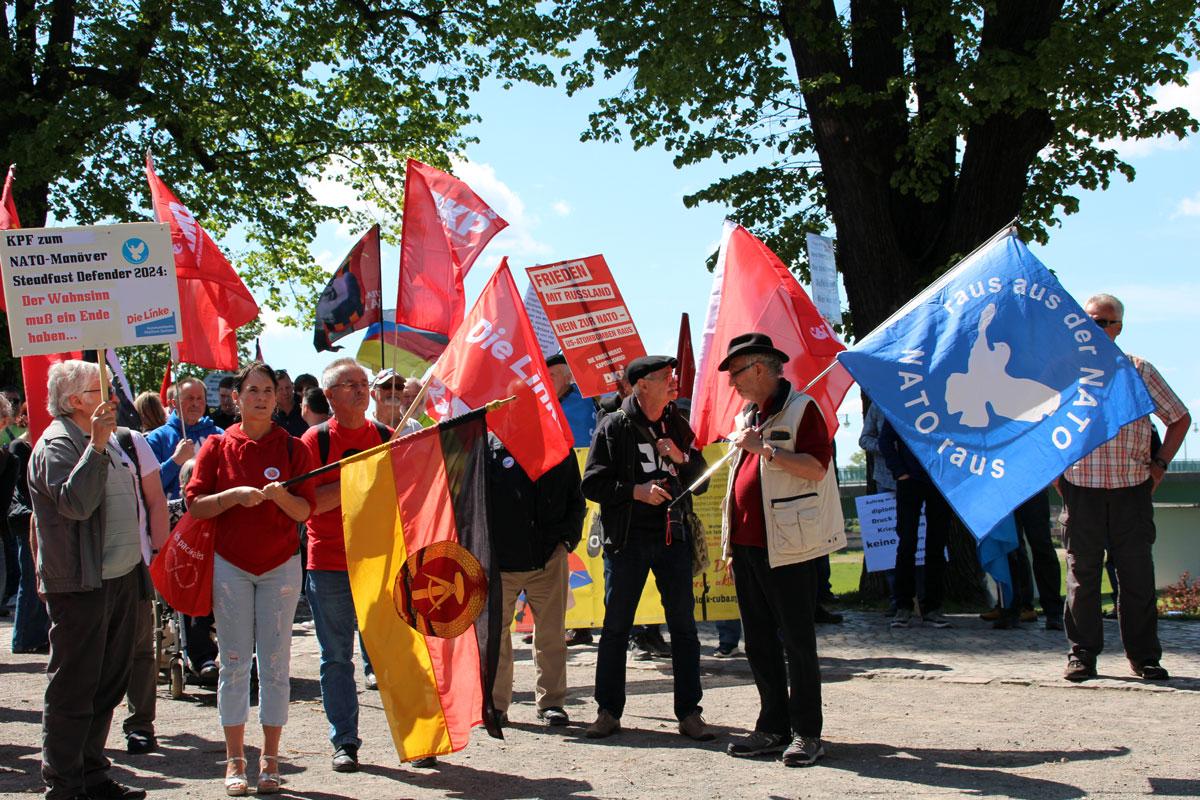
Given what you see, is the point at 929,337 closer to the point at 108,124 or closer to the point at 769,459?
the point at 769,459

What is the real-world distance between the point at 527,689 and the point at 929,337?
3.96 metres

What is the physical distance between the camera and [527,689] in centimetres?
885

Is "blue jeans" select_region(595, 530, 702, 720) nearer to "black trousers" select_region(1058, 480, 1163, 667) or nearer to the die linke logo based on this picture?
the die linke logo

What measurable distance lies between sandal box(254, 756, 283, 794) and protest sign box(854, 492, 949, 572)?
680 cm

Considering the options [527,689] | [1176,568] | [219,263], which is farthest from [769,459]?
[1176,568]

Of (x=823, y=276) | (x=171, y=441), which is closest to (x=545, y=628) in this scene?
(x=171, y=441)

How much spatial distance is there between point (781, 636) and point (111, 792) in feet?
11.0

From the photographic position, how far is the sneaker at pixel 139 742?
22.9 feet

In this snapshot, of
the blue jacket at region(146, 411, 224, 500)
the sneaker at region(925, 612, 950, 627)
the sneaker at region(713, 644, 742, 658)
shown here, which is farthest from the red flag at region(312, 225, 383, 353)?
the sneaker at region(925, 612, 950, 627)

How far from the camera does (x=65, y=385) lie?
6125 mm

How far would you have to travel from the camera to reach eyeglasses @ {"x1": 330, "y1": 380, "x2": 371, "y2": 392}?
267 inches

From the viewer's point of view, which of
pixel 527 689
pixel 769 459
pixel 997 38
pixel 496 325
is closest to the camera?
pixel 769 459

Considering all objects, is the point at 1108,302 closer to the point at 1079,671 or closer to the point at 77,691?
the point at 1079,671

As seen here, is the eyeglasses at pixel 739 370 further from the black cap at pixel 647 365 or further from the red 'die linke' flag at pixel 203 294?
the red 'die linke' flag at pixel 203 294
